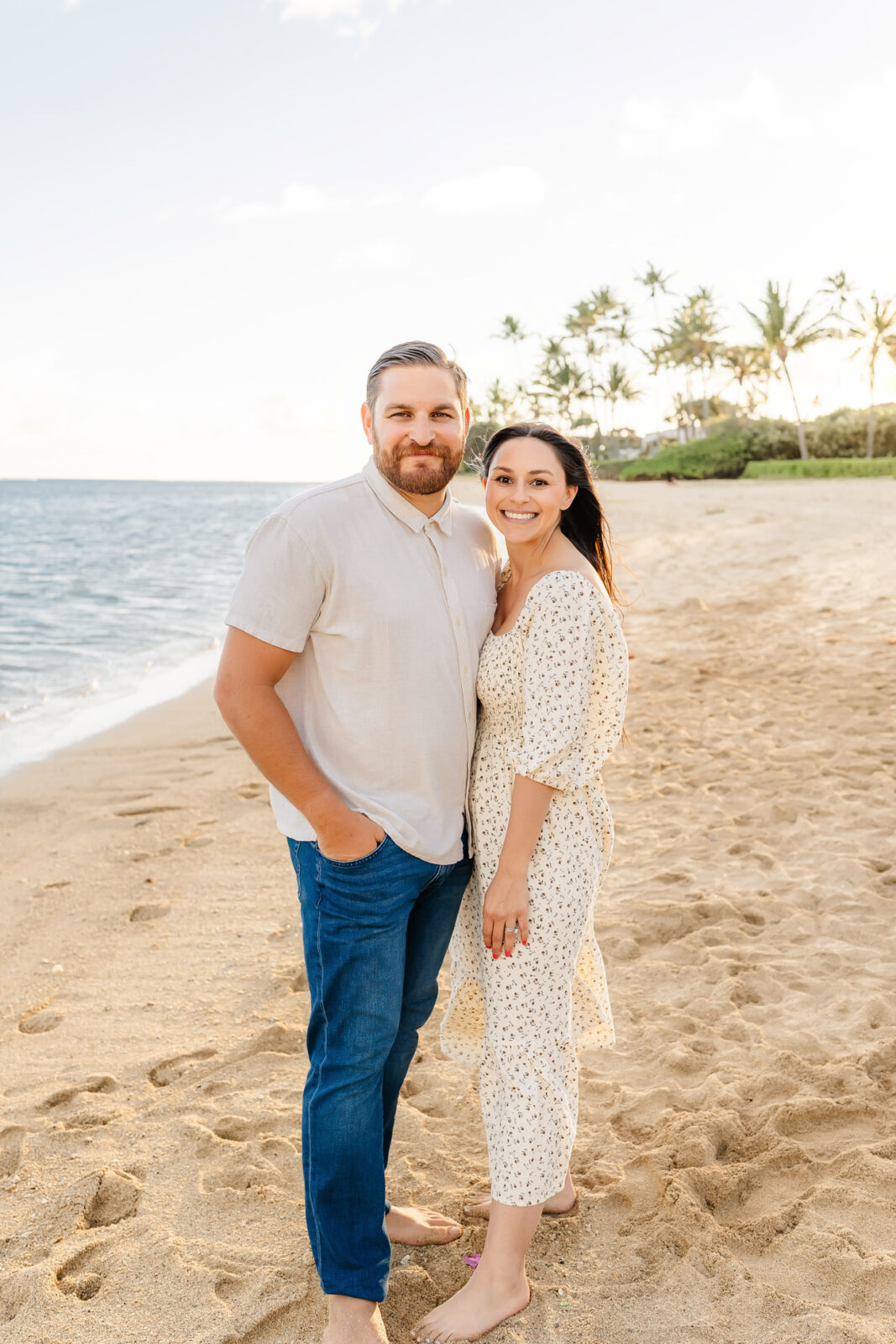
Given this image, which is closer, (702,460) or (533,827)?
(533,827)

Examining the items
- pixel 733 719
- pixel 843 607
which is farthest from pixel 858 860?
pixel 843 607

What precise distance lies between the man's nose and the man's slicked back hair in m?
0.14

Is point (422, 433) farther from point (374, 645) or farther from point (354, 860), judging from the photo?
point (354, 860)

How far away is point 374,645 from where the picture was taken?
222 cm

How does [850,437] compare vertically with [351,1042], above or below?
above

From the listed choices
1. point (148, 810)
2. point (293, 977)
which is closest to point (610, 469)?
point (148, 810)

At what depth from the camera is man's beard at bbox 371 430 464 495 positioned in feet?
7.58

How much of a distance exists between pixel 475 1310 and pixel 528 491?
1.93 m

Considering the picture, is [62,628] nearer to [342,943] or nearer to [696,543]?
[696,543]

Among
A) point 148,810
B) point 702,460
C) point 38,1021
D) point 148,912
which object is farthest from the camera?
point 702,460

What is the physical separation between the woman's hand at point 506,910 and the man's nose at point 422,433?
3.30 feet

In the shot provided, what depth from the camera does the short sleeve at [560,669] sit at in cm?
224

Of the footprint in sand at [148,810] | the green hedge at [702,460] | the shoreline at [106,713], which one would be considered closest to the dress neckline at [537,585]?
the shoreline at [106,713]

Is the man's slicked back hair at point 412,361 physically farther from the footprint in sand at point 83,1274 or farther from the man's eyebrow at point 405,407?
the footprint in sand at point 83,1274
